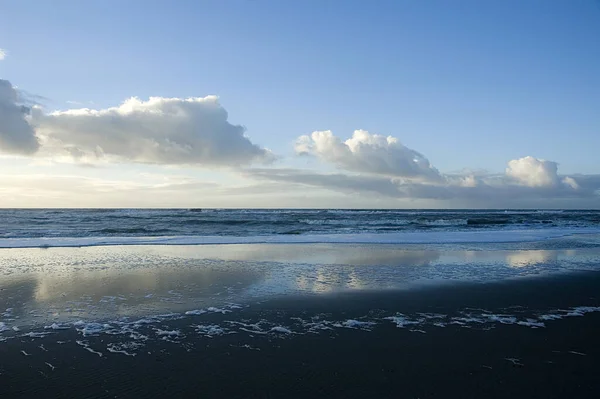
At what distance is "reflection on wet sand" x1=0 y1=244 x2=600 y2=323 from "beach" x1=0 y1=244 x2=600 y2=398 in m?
0.08

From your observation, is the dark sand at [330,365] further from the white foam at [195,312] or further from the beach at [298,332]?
the white foam at [195,312]

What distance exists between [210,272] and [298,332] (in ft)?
21.0

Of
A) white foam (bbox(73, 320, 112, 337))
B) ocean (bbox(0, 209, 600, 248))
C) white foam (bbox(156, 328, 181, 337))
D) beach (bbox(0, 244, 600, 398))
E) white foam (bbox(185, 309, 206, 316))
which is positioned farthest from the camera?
ocean (bbox(0, 209, 600, 248))

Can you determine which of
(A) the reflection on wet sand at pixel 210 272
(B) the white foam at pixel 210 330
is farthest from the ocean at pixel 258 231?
(B) the white foam at pixel 210 330

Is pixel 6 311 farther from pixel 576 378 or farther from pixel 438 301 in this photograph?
pixel 576 378

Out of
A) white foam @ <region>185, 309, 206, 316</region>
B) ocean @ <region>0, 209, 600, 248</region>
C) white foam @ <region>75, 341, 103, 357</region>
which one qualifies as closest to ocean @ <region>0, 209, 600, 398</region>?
white foam @ <region>75, 341, 103, 357</region>

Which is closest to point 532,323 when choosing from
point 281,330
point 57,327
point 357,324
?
point 357,324

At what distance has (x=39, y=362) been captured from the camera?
557 cm

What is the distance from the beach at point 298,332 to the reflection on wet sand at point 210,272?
80mm

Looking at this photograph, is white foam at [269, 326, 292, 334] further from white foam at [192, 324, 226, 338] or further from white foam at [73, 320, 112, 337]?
white foam at [73, 320, 112, 337]

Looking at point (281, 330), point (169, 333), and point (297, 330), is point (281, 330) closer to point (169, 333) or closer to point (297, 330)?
point (297, 330)

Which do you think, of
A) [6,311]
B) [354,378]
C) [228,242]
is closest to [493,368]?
[354,378]

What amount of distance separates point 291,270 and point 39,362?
325 inches

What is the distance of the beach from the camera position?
497 cm
